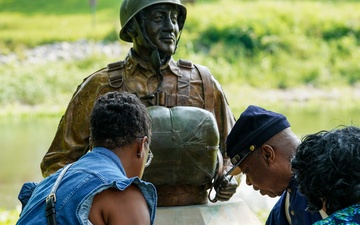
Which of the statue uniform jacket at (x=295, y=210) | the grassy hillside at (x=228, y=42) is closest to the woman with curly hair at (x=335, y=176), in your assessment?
the statue uniform jacket at (x=295, y=210)

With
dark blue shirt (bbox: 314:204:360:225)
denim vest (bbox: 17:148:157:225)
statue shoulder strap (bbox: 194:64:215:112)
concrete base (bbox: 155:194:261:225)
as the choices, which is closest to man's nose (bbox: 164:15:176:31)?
statue shoulder strap (bbox: 194:64:215:112)

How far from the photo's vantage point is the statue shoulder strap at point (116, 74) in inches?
198

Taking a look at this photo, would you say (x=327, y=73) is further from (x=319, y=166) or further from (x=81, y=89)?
(x=319, y=166)

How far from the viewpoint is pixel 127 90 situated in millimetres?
5000

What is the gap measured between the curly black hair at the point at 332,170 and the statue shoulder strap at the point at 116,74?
1.82m

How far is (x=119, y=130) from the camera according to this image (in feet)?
12.1

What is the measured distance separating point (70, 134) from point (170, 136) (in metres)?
0.55

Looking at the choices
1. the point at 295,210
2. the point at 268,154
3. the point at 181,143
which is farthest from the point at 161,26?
the point at 295,210

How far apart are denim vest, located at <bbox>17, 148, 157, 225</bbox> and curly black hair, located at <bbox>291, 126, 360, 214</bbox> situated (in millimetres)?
577

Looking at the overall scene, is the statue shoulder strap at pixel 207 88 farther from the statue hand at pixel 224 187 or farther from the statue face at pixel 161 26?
the statue hand at pixel 224 187

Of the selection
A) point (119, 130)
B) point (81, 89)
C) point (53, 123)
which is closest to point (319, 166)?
point (119, 130)

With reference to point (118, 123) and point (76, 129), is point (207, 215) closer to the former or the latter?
point (76, 129)

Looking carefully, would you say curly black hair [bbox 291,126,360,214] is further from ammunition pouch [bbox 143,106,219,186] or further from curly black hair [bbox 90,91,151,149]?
ammunition pouch [bbox 143,106,219,186]

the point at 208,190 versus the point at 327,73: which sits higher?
the point at 208,190
